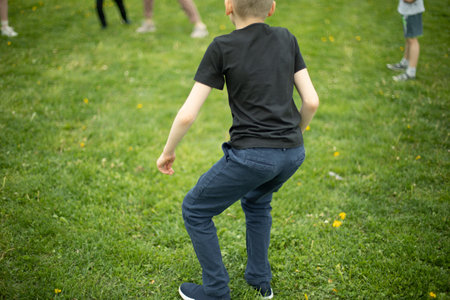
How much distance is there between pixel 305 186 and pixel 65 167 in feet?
9.13

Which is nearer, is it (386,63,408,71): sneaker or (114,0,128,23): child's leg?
(386,63,408,71): sneaker

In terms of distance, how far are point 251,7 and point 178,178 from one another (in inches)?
95.5

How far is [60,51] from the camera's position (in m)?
7.11

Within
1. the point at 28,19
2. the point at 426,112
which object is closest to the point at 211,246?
the point at 426,112

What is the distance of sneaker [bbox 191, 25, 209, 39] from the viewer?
785 cm

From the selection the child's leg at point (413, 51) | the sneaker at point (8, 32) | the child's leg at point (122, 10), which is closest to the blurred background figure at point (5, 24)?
the sneaker at point (8, 32)

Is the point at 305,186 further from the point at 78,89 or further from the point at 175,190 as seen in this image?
the point at 78,89

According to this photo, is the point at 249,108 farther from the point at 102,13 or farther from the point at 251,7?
the point at 102,13

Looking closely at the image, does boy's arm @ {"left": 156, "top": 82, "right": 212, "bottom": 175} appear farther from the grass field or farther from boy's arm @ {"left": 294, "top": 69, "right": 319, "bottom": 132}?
the grass field

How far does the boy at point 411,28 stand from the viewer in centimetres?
577

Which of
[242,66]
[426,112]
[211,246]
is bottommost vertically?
[426,112]

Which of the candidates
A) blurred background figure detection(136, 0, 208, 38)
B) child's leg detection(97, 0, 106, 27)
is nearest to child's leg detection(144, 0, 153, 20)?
blurred background figure detection(136, 0, 208, 38)

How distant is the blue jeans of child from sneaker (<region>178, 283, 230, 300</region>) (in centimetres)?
13

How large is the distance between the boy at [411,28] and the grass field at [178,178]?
244mm
